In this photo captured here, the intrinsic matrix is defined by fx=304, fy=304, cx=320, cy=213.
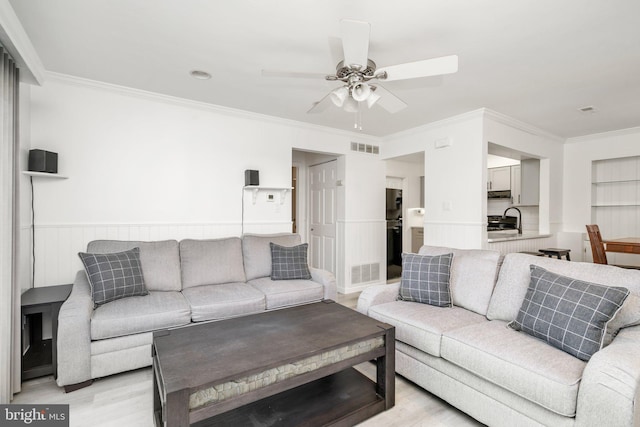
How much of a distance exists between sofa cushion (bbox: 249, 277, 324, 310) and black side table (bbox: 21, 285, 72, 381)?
1546 millimetres

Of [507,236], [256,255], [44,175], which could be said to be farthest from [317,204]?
[44,175]

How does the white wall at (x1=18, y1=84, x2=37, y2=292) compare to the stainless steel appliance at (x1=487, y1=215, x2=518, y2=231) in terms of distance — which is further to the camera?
the stainless steel appliance at (x1=487, y1=215, x2=518, y2=231)

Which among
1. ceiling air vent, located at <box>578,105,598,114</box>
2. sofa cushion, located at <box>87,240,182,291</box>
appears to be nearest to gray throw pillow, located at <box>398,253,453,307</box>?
sofa cushion, located at <box>87,240,182,291</box>

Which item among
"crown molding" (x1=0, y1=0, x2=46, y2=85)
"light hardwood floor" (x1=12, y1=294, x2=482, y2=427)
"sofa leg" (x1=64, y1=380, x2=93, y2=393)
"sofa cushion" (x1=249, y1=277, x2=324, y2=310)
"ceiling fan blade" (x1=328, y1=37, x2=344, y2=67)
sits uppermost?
"ceiling fan blade" (x1=328, y1=37, x2=344, y2=67)

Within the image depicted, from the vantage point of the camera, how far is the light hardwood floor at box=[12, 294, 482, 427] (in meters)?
1.81

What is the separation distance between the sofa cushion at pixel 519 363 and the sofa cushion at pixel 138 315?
2.01 metres

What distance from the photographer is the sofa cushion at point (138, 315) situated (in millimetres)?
2168

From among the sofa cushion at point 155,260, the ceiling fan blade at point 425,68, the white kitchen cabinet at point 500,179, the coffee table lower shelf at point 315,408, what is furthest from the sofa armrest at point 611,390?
the white kitchen cabinet at point 500,179

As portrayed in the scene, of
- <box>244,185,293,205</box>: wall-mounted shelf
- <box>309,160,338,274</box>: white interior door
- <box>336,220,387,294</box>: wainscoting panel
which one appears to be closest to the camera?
<box>244,185,293,205</box>: wall-mounted shelf

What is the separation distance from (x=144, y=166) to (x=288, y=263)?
73.8 inches

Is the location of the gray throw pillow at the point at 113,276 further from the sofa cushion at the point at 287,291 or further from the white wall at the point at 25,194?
the sofa cushion at the point at 287,291

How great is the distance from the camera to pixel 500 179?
20.2ft

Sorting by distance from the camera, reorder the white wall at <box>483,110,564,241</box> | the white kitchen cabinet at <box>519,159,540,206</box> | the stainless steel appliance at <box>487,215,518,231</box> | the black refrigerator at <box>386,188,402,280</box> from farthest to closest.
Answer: the stainless steel appliance at <box>487,215,518,231</box>, the black refrigerator at <box>386,188,402,280</box>, the white kitchen cabinet at <box>519,159,540,206</box>, the white wall at <box>483,110,564,241</box>

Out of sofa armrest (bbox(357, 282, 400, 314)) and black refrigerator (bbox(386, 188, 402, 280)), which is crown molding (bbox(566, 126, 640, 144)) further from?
sofa armrest (bbox(357, 282, 400, 314))
